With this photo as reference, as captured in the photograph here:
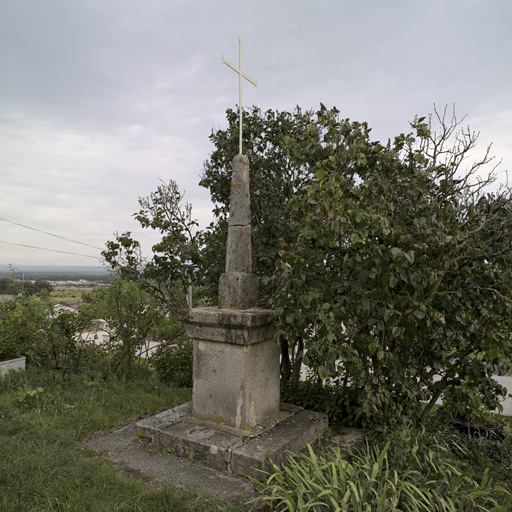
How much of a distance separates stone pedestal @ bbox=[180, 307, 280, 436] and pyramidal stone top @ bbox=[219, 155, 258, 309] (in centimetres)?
16

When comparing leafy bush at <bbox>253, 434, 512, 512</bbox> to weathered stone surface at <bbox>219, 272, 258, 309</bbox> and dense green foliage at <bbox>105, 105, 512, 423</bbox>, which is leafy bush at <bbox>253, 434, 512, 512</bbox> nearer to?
dense green foliage at <bbox>105, 105, 512, 423</bbox>

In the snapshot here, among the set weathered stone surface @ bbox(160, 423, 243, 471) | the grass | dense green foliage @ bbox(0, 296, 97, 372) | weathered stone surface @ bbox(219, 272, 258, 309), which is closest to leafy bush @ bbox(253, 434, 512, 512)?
the grass

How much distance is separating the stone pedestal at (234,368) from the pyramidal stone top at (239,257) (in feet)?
0.52

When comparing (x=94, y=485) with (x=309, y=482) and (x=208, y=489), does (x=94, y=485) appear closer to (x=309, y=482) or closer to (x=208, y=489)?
(x=208, y=489)

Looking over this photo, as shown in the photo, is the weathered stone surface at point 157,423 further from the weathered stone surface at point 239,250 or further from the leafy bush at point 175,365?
the leafy bush at point 175,365

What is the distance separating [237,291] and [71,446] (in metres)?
2.11

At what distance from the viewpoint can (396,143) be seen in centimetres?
340

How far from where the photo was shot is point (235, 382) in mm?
3484

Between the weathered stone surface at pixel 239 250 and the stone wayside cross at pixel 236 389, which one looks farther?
the weathered stone surface at pixel 239 250

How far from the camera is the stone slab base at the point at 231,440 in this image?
10.0ft

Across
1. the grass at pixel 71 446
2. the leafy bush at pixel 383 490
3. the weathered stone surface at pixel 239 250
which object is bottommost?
the grass at pixel 71 446

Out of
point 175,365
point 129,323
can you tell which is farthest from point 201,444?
point 129,323

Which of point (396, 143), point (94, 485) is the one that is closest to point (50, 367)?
point (94, 485)

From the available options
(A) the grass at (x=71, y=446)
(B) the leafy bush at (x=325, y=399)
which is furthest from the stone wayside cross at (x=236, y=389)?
(A) the grass at (x=71, y=446)
